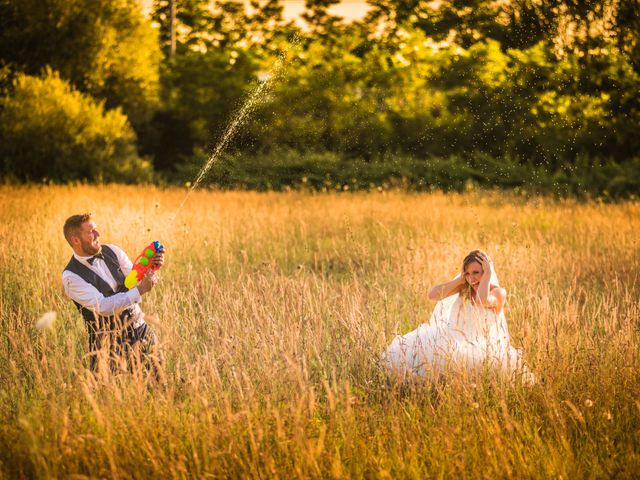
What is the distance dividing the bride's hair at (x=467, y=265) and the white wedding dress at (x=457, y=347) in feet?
0.13

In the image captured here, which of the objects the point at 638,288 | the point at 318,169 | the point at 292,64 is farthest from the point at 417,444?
the point at 292,64

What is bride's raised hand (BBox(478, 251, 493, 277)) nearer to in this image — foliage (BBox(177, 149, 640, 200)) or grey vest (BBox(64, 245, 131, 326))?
grey vest (BBox(64, 245, 131, 326))

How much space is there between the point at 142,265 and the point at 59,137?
16.7 m

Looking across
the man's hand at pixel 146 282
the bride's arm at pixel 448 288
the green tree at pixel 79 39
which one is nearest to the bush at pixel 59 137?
the green tree at pixel 79 39

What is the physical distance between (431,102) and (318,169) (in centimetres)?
497

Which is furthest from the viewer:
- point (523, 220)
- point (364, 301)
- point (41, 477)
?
point (523, 220)

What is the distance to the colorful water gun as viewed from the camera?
14.7 ft

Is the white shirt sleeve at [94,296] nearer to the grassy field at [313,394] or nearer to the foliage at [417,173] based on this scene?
the grassy field at [313,394]

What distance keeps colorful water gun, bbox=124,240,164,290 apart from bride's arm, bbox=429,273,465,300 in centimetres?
193

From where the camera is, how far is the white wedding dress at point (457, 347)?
14.6ft

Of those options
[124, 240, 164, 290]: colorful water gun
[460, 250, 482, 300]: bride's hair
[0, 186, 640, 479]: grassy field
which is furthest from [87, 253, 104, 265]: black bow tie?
[460, 250, 482, 300]: bride's hair

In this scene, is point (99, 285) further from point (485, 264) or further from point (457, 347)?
point (485, 264)

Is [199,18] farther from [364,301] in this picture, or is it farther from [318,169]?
[364,301]

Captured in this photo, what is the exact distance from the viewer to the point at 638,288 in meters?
7.57
